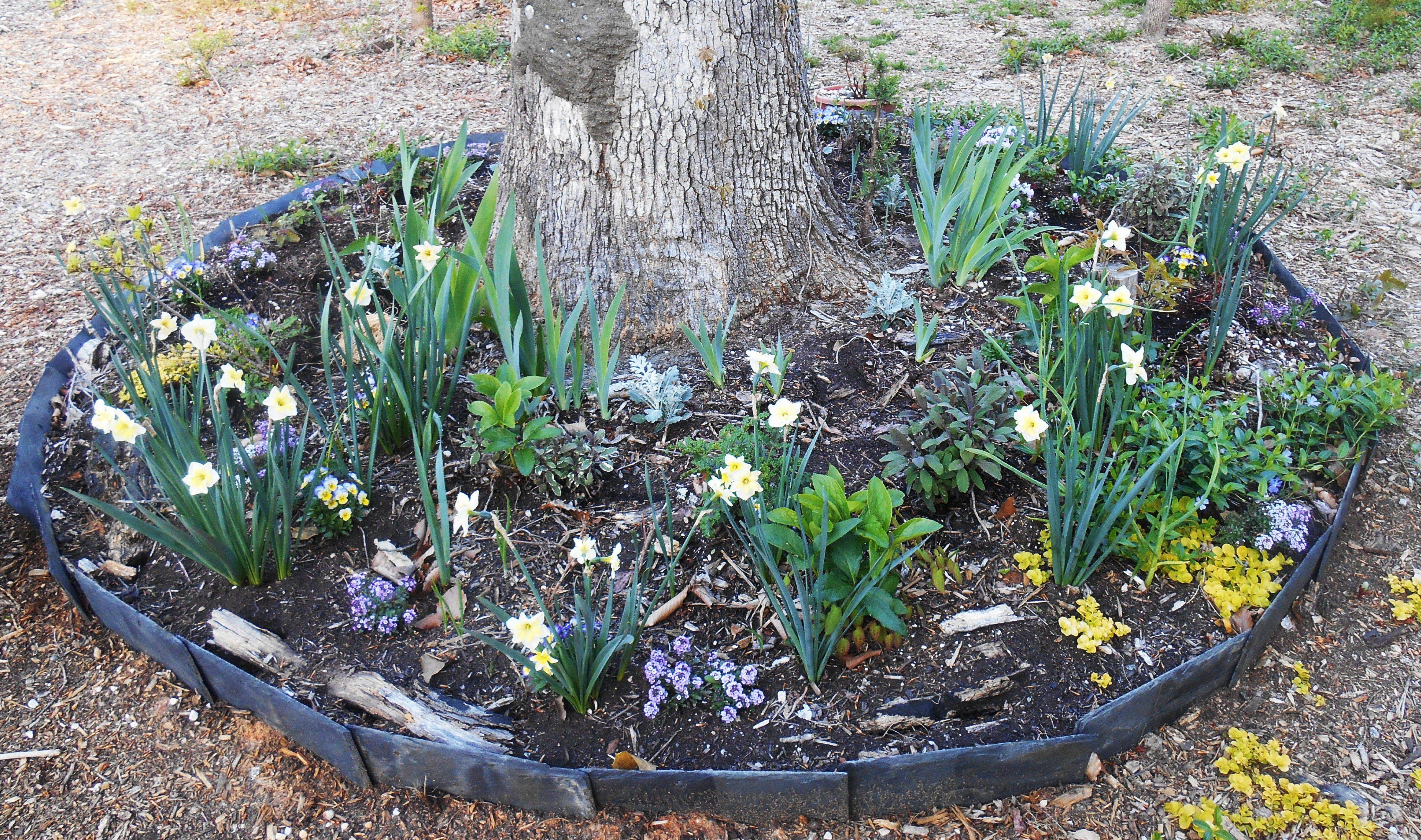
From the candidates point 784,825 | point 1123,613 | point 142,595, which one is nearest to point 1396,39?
point 1123,613

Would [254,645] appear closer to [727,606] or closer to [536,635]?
[536,635]

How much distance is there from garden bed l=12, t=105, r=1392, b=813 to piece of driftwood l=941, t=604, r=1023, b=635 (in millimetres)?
11

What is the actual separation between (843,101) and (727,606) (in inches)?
120

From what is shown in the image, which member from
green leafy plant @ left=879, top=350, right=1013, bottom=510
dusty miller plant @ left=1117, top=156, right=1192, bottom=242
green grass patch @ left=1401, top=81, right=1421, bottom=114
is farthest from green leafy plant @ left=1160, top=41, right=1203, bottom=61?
green leafy plant @ left=879, top=350, right=1013, bottom=510

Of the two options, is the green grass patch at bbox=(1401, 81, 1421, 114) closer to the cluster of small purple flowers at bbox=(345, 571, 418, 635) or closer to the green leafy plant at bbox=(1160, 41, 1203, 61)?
the green leafy plant at bbox=(1160, 41, 1203, 61)

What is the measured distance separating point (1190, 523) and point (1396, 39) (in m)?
5.01

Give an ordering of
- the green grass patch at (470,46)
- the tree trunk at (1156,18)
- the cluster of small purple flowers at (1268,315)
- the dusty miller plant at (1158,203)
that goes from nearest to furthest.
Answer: the cluster of small purple flowers at (1268,315), the dusty miller plant at (1158,203), the tree trunk at (1156,18), the green grass patch at (470,46)

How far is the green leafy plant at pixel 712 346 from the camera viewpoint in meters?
2.57

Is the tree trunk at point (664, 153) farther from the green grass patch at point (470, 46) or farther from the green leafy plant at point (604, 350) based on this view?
the green grass patch at point (470, 46)

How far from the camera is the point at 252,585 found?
228 centimetres

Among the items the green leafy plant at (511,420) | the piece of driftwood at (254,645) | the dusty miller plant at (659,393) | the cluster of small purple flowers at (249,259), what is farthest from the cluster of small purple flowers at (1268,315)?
the cluster of small purple flowers at (249,259)

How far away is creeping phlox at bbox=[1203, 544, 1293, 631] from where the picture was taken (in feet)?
7.16

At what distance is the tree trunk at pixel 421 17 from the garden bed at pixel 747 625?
14.1 ft

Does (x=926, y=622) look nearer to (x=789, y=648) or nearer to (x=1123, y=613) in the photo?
(x=789, y=648)
